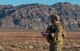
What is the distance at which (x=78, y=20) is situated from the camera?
7259 inches

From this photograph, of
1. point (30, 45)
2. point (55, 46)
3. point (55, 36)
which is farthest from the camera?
point (30, 45)

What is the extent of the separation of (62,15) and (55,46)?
631 ft

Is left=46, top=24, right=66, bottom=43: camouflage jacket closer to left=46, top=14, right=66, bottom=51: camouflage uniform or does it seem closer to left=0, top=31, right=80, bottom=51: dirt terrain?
left=46, top=14, right=66, bottom=51: camouflage uniform

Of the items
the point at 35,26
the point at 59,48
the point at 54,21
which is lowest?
the point at 35,26

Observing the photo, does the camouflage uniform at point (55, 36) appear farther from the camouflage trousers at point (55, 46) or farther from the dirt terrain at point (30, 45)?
the dirt terrain at point (30, 45)

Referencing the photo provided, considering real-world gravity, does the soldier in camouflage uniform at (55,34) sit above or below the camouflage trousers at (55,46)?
above

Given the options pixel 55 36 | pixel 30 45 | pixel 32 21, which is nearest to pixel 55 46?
pixel 55 36

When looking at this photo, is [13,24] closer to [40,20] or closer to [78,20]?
[40,20]

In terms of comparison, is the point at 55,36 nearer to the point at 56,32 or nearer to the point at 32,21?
the point at 56,32

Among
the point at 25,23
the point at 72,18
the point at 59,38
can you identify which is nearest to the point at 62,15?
the point at 72,18

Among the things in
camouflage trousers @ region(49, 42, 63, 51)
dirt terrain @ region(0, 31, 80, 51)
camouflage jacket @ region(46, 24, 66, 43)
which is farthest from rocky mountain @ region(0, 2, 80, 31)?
camouflage trousers @ region(49, 42, 63, 51)

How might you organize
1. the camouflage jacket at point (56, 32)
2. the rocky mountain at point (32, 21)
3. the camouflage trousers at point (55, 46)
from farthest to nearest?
the rocky mountain at point (32, 21) → the camouflage jacket at point (56, 32) → the camouflage trousers at point (55, 46)

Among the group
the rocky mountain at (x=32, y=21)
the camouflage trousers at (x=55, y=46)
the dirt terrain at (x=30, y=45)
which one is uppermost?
the camouflage trousers at (x=55, y=46)

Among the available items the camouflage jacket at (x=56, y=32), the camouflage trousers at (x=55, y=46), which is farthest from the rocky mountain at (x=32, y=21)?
the camouflage trousers at (x=55, y=46)
